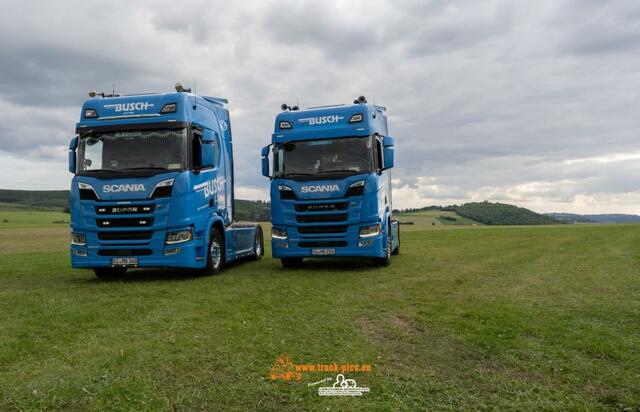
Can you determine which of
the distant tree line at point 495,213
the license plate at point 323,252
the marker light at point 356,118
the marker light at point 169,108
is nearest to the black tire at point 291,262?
the license plate at point 323,252

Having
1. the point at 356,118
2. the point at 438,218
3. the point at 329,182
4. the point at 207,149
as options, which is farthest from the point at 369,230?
the point at 438,218

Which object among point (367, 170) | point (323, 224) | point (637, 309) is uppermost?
point (367, 170)

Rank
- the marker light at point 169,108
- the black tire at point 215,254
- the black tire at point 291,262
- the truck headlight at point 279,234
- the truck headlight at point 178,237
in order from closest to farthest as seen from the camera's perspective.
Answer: the truck headlight at point 178,237 < the marker light at point 169,108 < the black tire at point 215,254 < the truck headlight at point 279,234 < the black tire at point 291,262

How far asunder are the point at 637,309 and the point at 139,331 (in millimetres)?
6997

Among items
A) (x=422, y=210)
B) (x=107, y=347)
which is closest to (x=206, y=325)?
(x=107, y=347)

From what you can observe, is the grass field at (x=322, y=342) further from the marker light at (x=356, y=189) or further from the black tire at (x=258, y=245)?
the black tire at (x=258, y=245)

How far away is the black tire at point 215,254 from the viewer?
12087 millimetres

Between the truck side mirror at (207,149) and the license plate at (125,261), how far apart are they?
247cm

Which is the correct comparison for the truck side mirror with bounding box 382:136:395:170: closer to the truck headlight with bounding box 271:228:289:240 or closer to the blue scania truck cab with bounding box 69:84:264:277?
the truck headlight with bounding box 271:228:289:240

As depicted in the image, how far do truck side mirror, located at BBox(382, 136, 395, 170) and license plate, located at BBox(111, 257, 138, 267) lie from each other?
20.9ft

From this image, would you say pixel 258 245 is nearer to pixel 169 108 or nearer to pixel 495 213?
pixel 169 108

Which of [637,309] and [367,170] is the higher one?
[367,170]

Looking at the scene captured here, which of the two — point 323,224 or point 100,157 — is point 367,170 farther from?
point 100,157

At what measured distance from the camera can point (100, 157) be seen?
11141 millimetres
